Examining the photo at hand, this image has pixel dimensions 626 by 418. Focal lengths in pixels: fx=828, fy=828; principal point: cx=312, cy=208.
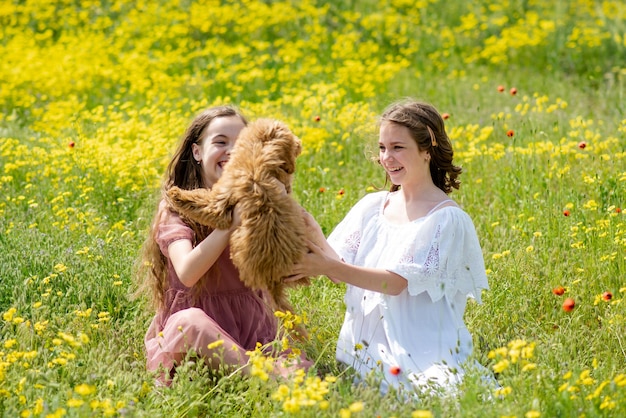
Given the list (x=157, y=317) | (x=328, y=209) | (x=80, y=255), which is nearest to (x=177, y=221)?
(x=157, y=317)

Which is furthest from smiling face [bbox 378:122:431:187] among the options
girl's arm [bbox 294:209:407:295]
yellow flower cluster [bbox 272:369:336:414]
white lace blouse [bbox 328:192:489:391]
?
yellow flower cluster [bbox 272:369:336:414]

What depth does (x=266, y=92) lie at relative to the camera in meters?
6.96

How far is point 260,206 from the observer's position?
2922mm

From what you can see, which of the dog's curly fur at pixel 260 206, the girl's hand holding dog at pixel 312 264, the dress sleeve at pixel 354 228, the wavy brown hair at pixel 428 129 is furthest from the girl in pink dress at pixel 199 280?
the wavy brown hair at pixel 428 129

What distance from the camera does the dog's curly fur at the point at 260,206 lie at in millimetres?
2928

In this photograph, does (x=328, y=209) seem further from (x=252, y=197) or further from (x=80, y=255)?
(x=252, y=197)

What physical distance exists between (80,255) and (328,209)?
4.61 ft

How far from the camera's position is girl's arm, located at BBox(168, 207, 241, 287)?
10.1ft

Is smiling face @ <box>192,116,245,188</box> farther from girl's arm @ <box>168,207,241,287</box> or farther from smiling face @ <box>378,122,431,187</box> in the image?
smiling face @ <box>378,122,431,187</box>

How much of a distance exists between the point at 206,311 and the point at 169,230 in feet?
1.18

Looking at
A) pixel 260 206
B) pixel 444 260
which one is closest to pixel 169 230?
pixel 260 206

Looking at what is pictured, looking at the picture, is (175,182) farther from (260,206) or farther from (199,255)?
(260,206)

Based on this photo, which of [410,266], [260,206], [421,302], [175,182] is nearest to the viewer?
[260,206]

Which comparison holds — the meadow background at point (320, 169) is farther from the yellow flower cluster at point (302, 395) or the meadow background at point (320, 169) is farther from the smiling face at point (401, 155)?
the smiling face at point (401, 155)
